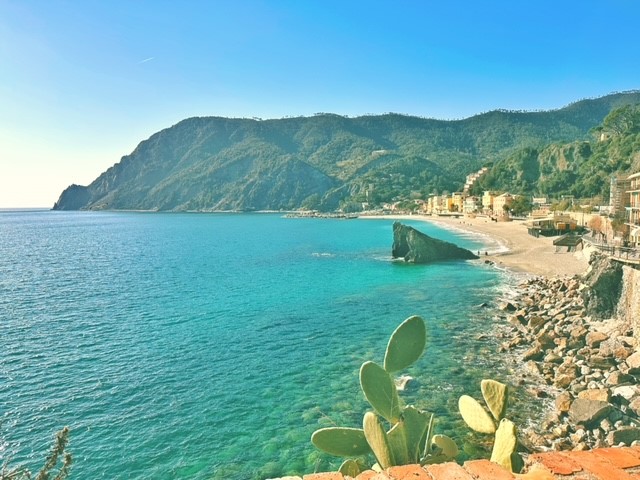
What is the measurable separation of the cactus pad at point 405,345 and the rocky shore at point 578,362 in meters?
9.26

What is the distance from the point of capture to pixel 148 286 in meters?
38.3

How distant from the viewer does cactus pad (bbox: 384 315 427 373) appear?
4.75 m

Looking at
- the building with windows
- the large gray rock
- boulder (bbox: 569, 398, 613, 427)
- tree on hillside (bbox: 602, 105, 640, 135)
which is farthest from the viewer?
tree on hillside (bbox: 602, 105, 640, 135)

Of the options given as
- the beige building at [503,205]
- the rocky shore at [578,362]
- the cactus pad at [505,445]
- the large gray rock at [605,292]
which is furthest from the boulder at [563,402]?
the beige building at [503,205]

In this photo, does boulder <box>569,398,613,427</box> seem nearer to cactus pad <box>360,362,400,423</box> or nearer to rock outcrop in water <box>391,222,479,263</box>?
cactus pad <box>360,362,400,423</box>

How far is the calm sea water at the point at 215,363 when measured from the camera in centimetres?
1230

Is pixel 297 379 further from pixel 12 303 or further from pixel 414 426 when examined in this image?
pixel 12 303

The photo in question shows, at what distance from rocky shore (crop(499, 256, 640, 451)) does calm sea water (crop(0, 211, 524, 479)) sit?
185 cm

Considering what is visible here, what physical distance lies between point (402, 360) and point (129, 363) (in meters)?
17.6

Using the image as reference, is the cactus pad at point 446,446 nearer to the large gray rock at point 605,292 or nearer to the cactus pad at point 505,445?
the cactus pad at point 505,445

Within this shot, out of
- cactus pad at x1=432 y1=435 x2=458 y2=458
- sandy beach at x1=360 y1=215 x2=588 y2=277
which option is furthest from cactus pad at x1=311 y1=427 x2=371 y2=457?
sandy beach at x1=360 y1=215 x2=588 y2=277

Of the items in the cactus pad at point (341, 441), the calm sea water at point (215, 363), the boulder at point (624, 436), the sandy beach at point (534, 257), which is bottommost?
the calm sea water at point (215, 363)

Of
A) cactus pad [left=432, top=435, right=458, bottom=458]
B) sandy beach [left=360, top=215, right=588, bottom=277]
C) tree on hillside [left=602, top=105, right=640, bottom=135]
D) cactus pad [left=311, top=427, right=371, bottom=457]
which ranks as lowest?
sandy beach [left=360, top=215, right=588, bottom=277]

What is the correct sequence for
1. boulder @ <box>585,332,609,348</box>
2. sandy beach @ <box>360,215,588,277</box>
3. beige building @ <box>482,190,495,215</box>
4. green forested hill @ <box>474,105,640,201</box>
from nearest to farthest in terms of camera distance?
1. boulder @ <box>585,332,609,348</box>
2. sandy beach @ <box>360,215,588,277</box>
3. green forested hill @ <box>474,105,640,201</box>
4. beige building @ <box>482,190,495,215</box>
